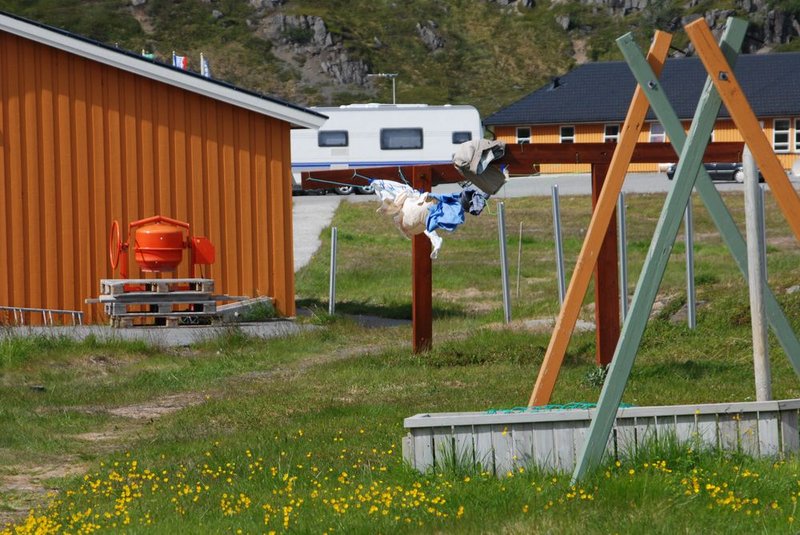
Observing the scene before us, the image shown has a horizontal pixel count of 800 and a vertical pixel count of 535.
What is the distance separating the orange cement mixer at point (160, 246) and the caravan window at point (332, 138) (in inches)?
1107

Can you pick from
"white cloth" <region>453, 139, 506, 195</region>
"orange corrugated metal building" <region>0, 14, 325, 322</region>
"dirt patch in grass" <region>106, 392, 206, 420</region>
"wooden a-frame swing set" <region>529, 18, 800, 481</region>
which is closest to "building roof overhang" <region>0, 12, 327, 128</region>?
"orange corrugated metal building" <region>0, 14, 325, 322</region>

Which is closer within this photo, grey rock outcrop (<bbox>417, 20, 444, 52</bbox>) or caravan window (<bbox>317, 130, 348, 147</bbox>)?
caravan window (<bbox>317, 130, 348, 147</bbox>)

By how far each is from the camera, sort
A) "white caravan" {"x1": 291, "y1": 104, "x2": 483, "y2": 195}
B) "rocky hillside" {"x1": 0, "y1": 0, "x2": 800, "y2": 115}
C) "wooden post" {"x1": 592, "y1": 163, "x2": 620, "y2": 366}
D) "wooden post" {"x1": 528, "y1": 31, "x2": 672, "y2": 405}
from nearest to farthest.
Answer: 1. "wooden post" {"x1": 528, "y1": 31, "x2": 672, "y2": 405}
2. "wooden post" {"x1": 592, "y1": 163, "x2": 620, "y2": 366}
3. "white caravan" {"x1": 291, "y1": 104, "x2": 483, "y2": 195}
4. "rocky hillside" {"x1": 0, "y1": 0, "x2": 800, "y2": 115}

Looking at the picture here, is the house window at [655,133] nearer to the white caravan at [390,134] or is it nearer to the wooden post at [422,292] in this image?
the white caravan at [390,134]

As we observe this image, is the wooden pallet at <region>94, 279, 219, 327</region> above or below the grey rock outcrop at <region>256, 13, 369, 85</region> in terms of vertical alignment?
below

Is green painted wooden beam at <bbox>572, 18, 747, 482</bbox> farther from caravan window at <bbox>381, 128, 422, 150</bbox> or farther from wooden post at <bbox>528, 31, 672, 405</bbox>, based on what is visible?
caravan window at <bbox>381, 128, 422, 150</bbox>

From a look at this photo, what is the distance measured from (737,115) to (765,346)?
4.06ft

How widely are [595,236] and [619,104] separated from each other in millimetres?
46666

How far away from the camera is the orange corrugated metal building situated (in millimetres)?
17812

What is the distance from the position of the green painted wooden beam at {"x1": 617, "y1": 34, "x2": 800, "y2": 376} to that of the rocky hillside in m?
76.2

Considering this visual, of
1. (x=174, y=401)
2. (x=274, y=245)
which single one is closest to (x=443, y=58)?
(x=274, y=245)

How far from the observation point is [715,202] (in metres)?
6.73

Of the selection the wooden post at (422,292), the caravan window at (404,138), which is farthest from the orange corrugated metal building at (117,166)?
the caravan window at (404,138)

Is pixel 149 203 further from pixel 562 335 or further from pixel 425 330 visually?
pixel 562 335
